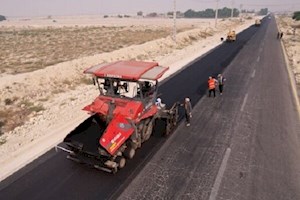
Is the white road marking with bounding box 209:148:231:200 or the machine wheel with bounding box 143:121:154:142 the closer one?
the white road marking with bounding box 209:148:231:200

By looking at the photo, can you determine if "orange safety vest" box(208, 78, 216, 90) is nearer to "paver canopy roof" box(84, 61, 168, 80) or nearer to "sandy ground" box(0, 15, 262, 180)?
"sandy ground" box(0, 15, 262, 180)

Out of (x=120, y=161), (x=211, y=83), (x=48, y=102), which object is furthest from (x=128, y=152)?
(x=48, y=102)

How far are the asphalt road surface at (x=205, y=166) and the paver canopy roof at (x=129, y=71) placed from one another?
3.06 metres

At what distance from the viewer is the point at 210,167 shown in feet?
33.1

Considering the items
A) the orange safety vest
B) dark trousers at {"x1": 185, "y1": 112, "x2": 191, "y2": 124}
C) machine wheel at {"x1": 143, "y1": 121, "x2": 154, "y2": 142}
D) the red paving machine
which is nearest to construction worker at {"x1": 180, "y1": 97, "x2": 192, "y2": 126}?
dark trousers at {"x1": 185, "y1": 112, "x2": 191, "y2": 124}

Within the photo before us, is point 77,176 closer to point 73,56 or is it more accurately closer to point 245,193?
point 245,193

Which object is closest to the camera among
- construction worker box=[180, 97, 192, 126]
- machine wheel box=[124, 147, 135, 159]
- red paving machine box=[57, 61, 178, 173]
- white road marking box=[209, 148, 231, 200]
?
white road marking box=[209, 148, 231, 200]

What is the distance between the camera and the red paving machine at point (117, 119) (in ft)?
30.2

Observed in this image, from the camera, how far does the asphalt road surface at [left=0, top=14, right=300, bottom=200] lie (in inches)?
344

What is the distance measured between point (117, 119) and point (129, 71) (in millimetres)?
1944

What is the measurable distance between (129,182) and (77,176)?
1843mm

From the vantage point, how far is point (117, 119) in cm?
973

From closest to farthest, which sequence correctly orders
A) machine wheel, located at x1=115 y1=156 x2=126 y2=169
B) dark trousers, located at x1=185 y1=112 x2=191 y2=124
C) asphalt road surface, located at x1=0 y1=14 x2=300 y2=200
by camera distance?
1. asphalt road surface, located at x1=0 y1=14 x2=300 y2=200
2. machine wheel, located at x1=115 y1=156 x2=126 y2=169
3. dark trousers, located at x1=185 y1=112 x2=191 y2=124

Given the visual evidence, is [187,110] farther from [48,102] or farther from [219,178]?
[48,102]
